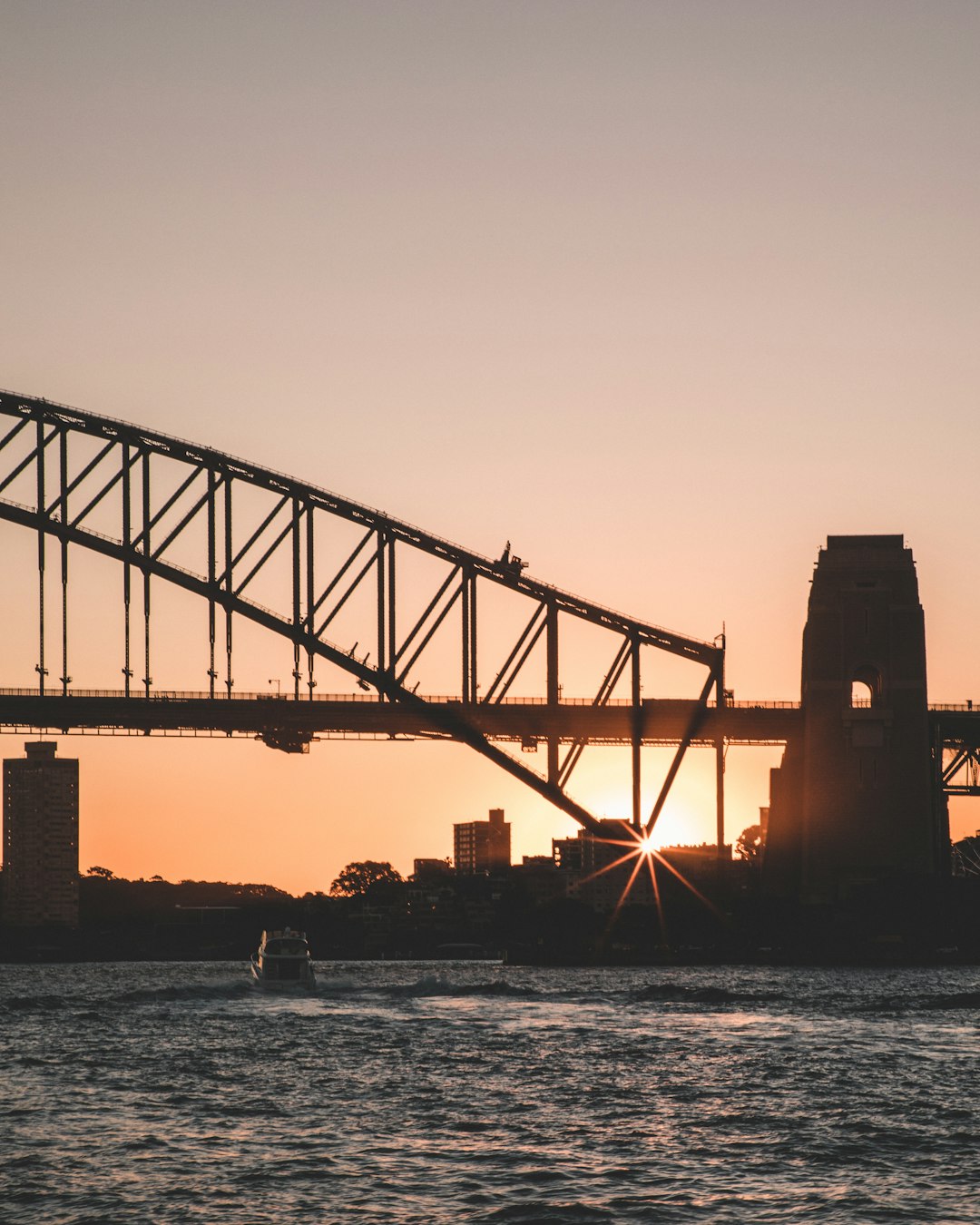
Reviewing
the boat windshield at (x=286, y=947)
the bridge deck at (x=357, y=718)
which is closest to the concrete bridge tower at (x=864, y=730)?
the bridge deck at (x=357, y=718)

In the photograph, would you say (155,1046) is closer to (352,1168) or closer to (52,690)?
(352,1168)

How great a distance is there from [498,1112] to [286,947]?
5441 cm

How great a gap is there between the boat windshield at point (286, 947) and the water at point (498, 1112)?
1264 cm

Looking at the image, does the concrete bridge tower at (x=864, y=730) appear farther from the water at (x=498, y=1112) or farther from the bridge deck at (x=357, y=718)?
the water at (x=498, y=1112)

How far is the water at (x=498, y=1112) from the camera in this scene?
35.0m

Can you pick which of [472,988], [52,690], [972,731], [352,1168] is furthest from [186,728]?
[352,1168]

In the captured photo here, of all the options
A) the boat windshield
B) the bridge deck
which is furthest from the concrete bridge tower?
the boat windshield

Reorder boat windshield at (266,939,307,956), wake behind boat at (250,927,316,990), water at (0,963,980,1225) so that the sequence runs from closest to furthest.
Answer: water at (0,963,980,1225) < wake behind boat at (250,927,316,990) < boat windshield at (266,939,307,956)

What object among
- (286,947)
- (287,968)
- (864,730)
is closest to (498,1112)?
(287,968)

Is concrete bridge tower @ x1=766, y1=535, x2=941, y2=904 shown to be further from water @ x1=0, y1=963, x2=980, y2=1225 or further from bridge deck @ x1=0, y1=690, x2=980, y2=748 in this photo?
water @ x1=0, y1=963, x2=980, y2=1225

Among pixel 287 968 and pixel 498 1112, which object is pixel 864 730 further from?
pixel 498 1112

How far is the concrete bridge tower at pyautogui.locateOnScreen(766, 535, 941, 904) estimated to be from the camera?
126 meters

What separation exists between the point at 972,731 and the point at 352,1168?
103 meters

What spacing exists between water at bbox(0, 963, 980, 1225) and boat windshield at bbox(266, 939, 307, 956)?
41.5 feet
